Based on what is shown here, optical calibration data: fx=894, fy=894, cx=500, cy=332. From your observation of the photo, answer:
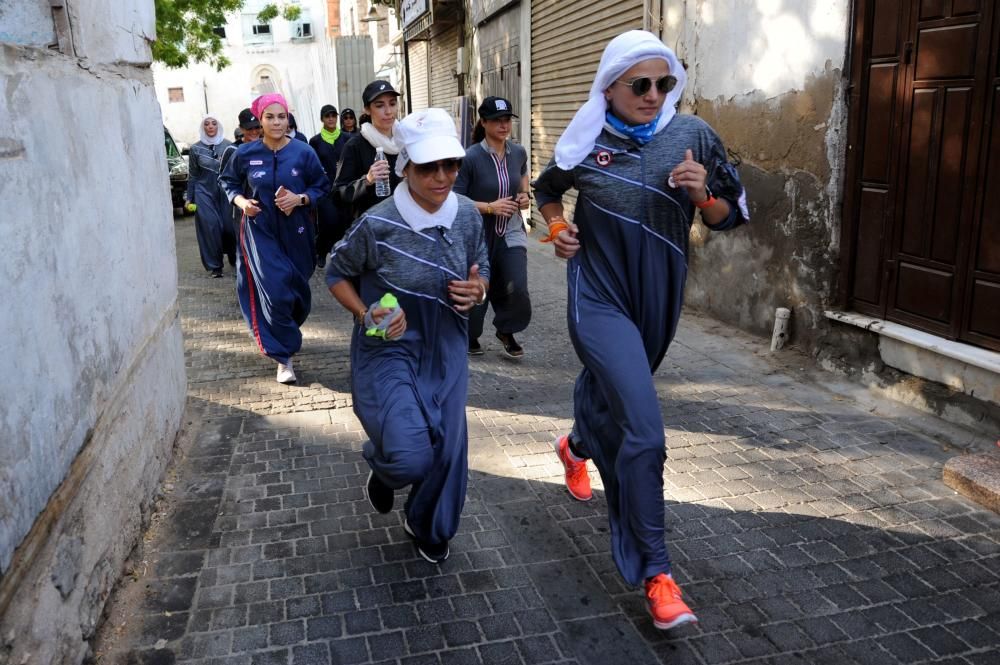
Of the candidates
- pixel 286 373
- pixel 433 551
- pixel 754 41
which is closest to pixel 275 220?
pixel 286 373

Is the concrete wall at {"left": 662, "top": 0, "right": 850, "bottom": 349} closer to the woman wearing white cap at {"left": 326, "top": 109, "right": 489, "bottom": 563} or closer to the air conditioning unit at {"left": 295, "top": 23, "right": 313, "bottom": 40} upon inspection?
the woman wearing white cap at {"left": 326, "top": 109, "right": 489, "bottom": 563}

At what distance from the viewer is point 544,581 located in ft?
11.6

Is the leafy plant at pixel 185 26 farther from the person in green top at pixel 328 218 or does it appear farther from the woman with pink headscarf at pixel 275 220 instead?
the woman with pink headscarf at pixel 275 220

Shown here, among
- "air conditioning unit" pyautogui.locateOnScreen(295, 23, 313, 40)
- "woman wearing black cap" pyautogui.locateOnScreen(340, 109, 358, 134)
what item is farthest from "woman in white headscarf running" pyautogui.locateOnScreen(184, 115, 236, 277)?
"air conditioning unit" pyautogui.locateOnScreen(295, 23, 313, 40)

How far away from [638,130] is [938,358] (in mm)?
2882

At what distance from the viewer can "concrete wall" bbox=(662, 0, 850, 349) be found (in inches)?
242

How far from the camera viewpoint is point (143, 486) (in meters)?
4.02

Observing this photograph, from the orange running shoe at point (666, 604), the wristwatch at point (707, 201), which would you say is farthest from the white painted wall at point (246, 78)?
the orange running shoe at point (666, 604)

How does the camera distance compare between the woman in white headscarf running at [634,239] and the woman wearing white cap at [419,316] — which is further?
the woman wearing white cap at [419,316]

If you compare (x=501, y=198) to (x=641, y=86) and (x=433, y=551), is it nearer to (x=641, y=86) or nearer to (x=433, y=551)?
(x=641, y=86)

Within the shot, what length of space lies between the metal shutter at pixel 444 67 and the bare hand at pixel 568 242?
659 inches

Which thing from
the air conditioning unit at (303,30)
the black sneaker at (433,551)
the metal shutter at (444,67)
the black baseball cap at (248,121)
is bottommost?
the black sneaker at (433,551)

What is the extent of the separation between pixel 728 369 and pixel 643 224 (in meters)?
3.23

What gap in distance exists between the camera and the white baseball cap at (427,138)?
335cm
